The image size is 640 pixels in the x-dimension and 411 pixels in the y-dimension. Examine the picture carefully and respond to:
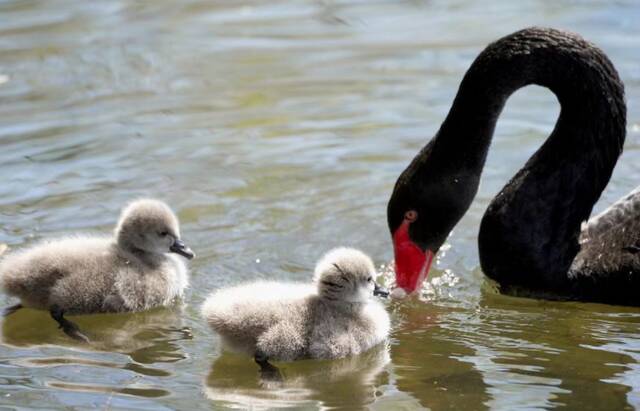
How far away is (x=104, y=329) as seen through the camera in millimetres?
5293

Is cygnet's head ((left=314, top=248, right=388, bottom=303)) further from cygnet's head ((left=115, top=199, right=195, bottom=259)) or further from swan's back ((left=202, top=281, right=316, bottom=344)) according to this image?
cygnet's head ((left=115, top=199, right=195, bottom=259))

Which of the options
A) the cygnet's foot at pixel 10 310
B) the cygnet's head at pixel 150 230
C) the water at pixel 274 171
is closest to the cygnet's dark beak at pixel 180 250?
the cygnet's head at pixel 150 230

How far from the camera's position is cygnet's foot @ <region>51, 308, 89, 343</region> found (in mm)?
5172

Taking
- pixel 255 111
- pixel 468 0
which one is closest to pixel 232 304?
pixel 255 111

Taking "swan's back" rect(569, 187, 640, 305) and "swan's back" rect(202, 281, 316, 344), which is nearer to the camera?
"swan's back" rect(202, 281, 316, 344)

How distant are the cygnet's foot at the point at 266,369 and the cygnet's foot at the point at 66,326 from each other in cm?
76

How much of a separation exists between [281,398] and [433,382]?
552 mm

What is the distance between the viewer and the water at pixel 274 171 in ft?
15.6

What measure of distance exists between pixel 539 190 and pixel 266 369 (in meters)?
1.82

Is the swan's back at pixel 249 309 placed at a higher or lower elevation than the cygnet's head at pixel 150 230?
lower

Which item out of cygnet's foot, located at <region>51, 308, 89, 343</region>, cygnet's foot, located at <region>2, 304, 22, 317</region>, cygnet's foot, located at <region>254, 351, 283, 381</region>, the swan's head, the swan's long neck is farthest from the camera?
the swan's long neck

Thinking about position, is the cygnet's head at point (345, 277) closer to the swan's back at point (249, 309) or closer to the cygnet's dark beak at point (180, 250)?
the swan's back at point (249, 309)

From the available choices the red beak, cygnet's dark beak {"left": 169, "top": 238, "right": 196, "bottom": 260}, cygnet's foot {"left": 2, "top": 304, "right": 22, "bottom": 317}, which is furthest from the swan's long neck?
cygnet's foot {"left": 2, "top": 304, "right": 22, "bottom": 317}

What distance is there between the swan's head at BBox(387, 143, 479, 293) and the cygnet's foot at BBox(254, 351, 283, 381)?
1069 millimetres
